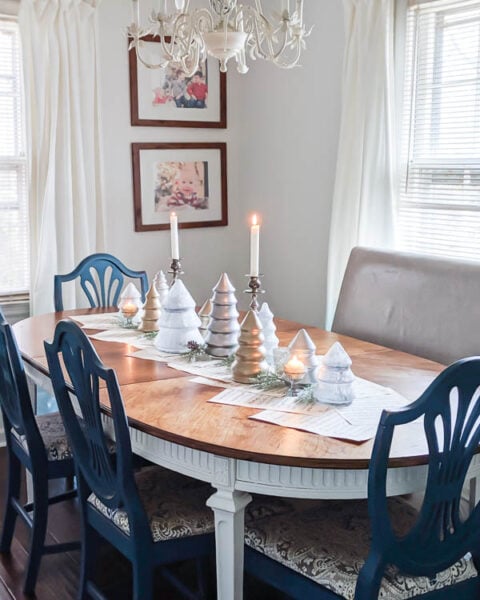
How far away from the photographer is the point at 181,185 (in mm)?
4363

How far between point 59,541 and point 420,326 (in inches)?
65.2

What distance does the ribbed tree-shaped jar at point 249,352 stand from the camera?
7.43ft

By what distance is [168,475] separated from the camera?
2270 millimetres

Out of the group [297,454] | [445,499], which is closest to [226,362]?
[297,454]

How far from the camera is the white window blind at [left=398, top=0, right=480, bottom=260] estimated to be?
3.24 metres

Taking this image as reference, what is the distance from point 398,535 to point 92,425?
2.83 ft

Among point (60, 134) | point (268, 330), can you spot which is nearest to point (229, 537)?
point (268, 330)

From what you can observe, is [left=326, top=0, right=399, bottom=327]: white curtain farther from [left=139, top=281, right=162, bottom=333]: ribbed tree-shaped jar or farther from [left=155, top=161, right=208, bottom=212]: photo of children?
[left=139, top=281, right=162, bottom=333]: ribbed tree-shaped jar

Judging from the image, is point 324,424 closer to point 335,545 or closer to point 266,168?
point 335,545

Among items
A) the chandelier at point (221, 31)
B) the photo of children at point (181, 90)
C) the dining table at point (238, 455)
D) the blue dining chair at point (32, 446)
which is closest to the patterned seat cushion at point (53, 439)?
the blue dining chair at point (32, 446)

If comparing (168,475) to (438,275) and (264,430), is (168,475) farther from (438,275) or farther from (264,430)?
(438,275)

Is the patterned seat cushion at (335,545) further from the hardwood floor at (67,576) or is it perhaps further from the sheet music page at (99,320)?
the sheet music page at (99,320)

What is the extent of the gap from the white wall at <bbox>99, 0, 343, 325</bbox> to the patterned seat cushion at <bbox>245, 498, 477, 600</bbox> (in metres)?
2.23

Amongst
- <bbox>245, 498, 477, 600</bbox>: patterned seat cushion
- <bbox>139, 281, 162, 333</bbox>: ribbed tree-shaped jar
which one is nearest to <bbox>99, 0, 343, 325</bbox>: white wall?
<bbox>139, 281, 162, 333</bbox>: ribbed tree-shaped jar
